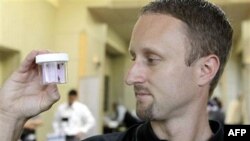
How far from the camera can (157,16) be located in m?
1.54

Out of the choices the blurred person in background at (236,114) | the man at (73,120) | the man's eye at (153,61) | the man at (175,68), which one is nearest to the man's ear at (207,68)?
the man at (175,68)

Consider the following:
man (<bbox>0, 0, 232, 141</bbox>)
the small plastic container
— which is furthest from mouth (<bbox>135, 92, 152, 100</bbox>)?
the small plastic container

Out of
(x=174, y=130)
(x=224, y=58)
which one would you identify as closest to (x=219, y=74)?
(x=224, y=58)

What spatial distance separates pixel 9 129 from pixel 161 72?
1.56ft

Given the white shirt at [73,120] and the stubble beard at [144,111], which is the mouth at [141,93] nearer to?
the stubble beard at [144,111]

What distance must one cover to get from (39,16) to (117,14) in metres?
2.52

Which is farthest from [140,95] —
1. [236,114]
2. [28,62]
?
[236,114]

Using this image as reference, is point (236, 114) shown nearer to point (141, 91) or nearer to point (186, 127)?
point (186, 127)

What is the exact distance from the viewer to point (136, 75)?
145cm

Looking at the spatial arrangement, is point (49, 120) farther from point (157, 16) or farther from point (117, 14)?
point (157, 16)

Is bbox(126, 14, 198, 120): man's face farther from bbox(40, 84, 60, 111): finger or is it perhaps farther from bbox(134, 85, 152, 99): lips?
bbox(40, 84, 60, 111): finger

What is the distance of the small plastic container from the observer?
4.83ft

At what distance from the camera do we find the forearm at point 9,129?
1.46 metres

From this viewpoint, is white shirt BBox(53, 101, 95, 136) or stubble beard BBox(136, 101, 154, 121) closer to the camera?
stubble beard BBox(136, 101, 154, 121)
